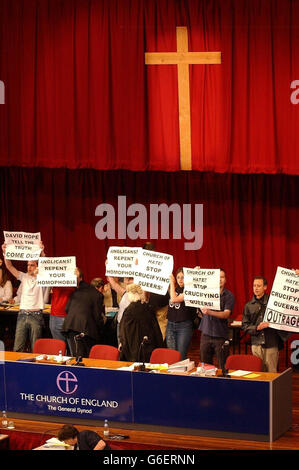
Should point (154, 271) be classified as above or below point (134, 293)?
above

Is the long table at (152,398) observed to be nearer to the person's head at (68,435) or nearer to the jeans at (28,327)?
the person's head at (68,435)

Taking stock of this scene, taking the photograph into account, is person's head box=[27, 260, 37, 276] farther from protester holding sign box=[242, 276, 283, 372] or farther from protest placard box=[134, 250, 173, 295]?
protester holding sign box=[242, 276, 283, 372]

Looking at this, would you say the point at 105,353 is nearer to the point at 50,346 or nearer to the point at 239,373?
the point at 50,346

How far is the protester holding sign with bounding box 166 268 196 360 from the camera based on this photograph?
11.5 metres

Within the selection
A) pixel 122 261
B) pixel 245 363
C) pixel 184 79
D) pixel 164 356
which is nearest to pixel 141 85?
pixel 184 79

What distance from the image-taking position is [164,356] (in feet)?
34.9

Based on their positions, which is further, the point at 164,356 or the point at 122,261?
the point at 122,261

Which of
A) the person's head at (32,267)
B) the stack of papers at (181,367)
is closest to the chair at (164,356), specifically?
the stack of papers at (181,367)

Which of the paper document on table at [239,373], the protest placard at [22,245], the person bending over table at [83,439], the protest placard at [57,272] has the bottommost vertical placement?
the person bending over table at [83,439]

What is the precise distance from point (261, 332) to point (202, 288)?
3.15 feet

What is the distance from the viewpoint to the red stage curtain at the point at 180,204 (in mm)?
15125

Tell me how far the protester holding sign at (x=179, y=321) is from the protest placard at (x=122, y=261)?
64 cm

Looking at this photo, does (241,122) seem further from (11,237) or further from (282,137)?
(11,237)
